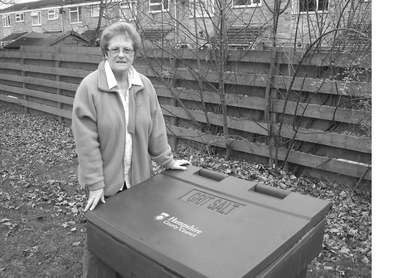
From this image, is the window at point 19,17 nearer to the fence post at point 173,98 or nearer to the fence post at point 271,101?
the fence post at point 173,98

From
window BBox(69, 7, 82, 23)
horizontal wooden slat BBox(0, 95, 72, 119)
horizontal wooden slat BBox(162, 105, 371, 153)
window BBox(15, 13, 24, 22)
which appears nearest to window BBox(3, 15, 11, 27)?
window BBox(15, 13, 24, 22)

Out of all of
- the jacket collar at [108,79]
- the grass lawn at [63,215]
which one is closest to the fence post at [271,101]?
the grass lawn at [63,215]

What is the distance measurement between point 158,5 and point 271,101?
2372 mm

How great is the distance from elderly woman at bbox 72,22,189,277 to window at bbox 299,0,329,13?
3000 mm

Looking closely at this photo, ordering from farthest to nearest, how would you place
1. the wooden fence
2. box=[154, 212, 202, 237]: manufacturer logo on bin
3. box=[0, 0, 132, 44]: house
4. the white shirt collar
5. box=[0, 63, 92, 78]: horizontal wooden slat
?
box=[0, 0, 132, 44]: house → box=[0, 63, 92, 78]: horizontal wooden slat → the wooden fence → the white shirt collar → box=[154, 212, 202, 237]: manufacturer logo on bin

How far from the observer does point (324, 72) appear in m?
4.61

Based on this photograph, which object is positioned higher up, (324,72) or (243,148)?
(324,72)

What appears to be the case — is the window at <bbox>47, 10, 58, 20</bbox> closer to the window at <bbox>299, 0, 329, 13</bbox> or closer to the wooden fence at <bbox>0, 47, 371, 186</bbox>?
the wooden fence at <bbox>0, 47, 371, 186</bbox>

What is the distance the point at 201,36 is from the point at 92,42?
6.23m

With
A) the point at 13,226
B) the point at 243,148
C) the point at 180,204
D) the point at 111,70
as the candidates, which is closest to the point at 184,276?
the point at 180,204

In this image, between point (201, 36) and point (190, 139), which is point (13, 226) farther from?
point (201, 36)

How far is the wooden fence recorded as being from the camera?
14.5ft

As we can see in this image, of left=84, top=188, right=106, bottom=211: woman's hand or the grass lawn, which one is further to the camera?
the grass lawn

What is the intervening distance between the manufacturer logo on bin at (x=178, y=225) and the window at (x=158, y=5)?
426 cm
